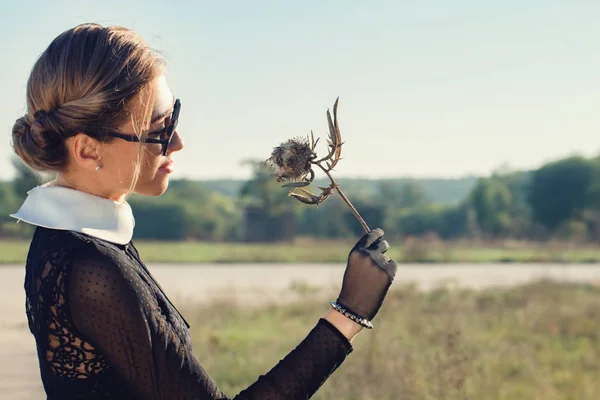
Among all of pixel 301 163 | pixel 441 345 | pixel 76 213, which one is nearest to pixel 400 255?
pixel 441 345

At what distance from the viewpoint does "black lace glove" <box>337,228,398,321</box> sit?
4.64ft

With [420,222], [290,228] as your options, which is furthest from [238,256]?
[420,222]

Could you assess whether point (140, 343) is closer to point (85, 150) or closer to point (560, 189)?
point (85, 150)

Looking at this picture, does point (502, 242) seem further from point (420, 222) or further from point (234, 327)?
point (234, 327)

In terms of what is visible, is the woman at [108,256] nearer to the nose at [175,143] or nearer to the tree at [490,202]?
the nose at [175,143]

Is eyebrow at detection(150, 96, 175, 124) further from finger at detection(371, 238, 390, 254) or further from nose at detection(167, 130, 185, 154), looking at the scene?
finger at detection(371, 238, 390, 254)

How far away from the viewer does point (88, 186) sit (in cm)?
142

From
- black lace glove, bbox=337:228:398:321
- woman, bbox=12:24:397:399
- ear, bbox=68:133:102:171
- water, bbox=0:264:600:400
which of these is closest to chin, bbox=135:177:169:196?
woman, bbox=12:24:397:399

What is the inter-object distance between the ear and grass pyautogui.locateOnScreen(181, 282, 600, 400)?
3135mm

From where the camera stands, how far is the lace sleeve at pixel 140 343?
49.6 inches

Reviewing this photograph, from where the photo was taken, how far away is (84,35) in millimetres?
1327

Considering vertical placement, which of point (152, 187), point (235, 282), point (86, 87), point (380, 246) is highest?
point (86, 87)

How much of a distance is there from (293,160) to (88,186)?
439 millimetres

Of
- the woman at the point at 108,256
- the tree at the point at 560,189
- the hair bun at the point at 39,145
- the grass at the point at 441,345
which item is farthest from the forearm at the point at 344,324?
the tree at the point at 560,189
